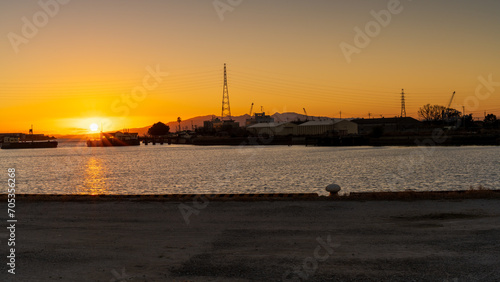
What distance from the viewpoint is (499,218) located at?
557 inches

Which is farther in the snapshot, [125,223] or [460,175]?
[460,175]

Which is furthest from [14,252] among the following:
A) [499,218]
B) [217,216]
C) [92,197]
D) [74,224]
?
[499,218]

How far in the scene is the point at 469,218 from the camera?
14.3m

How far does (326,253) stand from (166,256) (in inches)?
151

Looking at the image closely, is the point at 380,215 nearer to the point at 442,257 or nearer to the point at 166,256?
the point at 442,257

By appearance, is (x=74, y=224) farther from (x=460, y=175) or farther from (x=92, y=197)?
(x=460, y=175)

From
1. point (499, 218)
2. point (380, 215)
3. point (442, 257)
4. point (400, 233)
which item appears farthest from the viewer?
point (380, 215)

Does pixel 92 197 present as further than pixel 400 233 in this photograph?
Yes

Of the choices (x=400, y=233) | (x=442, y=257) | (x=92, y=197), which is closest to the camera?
(x=442, y=257)

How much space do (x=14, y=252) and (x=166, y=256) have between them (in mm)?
3898

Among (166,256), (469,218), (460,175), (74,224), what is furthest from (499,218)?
(460,175)

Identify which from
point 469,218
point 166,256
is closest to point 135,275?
point 166,256

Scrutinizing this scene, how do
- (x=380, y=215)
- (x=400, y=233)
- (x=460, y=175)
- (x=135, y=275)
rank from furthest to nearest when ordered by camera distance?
(x=460, y=175) < (x=380, y=215) < (x=400, y=233) < (x=135, y=275)

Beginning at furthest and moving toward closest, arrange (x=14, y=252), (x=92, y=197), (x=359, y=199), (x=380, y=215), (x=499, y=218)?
(x=92, y=197) < (x=359, y=199) < (x=380, y=215) < (x=499, y=218) < (x=14, y=252)
